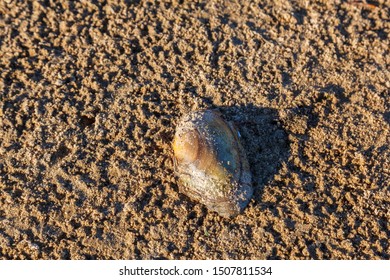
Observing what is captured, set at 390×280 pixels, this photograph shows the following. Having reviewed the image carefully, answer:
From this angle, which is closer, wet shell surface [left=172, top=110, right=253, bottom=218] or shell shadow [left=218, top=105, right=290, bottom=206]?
wet shell surface [left=172, top=110, right=253, bottom=218]

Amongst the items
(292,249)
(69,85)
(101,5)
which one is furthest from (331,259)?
(101,5)

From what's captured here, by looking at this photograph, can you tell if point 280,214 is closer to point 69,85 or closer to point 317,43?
point 317,43

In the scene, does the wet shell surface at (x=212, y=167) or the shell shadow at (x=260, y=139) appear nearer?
the wet shell surface at (x=212, y=167)

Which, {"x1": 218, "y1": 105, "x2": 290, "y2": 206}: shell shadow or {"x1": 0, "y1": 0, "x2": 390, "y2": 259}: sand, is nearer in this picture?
{"x1": 0, "y1": 0, "x2": 390, "y2": 259}: sand
